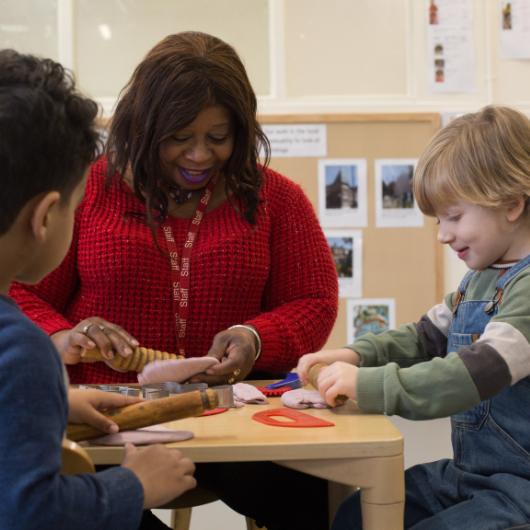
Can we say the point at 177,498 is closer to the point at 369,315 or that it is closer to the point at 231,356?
the point at 231,356

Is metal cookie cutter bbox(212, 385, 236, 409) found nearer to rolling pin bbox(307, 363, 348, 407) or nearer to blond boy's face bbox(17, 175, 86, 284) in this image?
rolling pin bbox(307, 363, 348, 407)

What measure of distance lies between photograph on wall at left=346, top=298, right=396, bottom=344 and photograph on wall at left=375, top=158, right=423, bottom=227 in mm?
267

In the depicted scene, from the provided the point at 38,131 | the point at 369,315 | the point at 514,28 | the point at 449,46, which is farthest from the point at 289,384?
the point at 514,28

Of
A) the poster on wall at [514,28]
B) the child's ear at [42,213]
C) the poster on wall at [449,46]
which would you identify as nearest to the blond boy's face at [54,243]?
the child's ear at [42,213]

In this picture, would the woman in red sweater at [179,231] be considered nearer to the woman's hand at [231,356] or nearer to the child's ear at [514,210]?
the woman's hand at [231,356]

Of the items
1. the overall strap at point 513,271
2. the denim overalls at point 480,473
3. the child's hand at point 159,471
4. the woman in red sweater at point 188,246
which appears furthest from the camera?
the woman in red sweater at point 188,246

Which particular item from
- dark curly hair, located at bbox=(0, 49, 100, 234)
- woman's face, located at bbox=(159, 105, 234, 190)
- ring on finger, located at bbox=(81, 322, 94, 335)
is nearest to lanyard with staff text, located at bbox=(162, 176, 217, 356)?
woman's face, located at bbox=(159, 105, 234, 190)

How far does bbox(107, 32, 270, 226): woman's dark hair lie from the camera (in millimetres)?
1387

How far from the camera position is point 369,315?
2850mm

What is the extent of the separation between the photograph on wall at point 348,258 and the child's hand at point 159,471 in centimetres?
205

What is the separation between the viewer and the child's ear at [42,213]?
73cm

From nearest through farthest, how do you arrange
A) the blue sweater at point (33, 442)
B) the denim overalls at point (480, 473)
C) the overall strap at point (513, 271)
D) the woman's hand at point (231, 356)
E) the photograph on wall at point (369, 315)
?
the blue sweater at point (33, 442), the denim overalls at point (480, 473), the overall strap at point (513, 271), the woman's hand at point (231, 356), the photograph on wall at point (369, 315)

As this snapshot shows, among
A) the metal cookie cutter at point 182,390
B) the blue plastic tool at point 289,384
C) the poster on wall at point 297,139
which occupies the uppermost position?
the poster on wall at point 297,139

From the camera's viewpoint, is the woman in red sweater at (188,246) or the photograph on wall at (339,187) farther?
the photograph on wall at (339,187)
